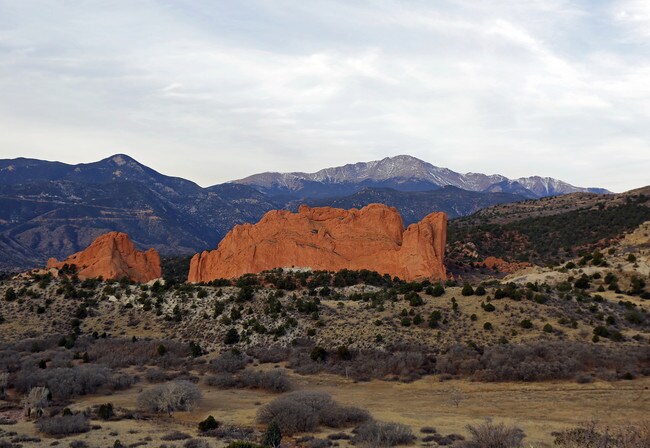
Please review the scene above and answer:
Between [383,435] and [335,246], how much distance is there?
55947 mm

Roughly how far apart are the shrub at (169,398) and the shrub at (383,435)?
31.7ft

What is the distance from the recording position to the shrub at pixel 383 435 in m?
20.3

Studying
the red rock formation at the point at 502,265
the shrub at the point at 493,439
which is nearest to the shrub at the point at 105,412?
the shrub at the point at 493,439

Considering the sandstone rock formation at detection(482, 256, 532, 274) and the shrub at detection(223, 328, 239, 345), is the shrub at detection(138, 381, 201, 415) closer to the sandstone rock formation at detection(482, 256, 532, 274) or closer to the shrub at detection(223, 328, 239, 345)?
the shrub at detection(223, 328, 239, 345)

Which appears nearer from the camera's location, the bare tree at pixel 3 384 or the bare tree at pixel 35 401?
the bare tree at pixel 35 401

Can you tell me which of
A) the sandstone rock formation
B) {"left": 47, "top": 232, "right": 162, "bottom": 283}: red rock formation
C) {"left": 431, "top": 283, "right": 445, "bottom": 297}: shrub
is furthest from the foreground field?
the sandstone rock formation

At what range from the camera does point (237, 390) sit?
32938mm

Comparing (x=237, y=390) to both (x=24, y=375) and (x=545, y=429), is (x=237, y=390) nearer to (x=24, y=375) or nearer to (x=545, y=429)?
(x=24, y=375)

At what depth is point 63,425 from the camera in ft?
73.3

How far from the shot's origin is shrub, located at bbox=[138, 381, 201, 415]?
26.7 m

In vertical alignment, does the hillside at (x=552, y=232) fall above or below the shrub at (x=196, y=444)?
above

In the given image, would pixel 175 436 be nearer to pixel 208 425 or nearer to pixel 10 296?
pixel 208 425

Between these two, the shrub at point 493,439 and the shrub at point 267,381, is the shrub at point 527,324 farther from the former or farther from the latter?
the shrub at point 493,439

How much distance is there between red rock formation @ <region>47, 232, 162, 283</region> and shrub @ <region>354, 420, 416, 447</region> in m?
58.1
